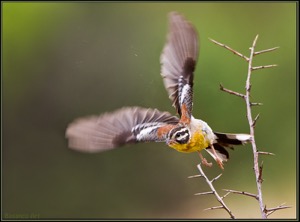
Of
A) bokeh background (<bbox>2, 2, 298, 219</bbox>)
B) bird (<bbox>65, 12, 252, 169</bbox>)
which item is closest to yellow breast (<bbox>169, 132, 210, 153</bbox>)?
bird (<bbox>65, 12, 252, 169</bbox>)

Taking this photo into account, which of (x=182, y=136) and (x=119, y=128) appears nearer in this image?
(x=182, y=136)

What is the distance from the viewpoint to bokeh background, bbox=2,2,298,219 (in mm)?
3688

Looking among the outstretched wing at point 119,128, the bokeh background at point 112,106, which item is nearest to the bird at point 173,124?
the outstretched wing at point 119,128

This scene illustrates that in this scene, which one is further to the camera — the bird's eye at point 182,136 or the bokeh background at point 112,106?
the bokeh background at point 112,106

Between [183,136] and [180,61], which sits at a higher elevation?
[180,61]

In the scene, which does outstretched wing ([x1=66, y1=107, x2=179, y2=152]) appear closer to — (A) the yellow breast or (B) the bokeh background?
(A) the yellow breast

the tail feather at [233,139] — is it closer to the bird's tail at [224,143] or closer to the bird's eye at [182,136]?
the bird's tail at [224,143]

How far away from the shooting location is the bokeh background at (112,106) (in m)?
3.69

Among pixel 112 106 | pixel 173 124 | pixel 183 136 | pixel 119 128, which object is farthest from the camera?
pixel 112 106

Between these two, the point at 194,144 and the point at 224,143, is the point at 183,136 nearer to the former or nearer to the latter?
the point at 194,144

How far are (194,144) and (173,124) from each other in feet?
0.44

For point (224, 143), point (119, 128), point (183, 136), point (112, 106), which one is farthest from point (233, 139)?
point (112, 106)

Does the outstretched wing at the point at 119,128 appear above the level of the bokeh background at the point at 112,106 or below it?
above

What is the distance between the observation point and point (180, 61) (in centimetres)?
134
